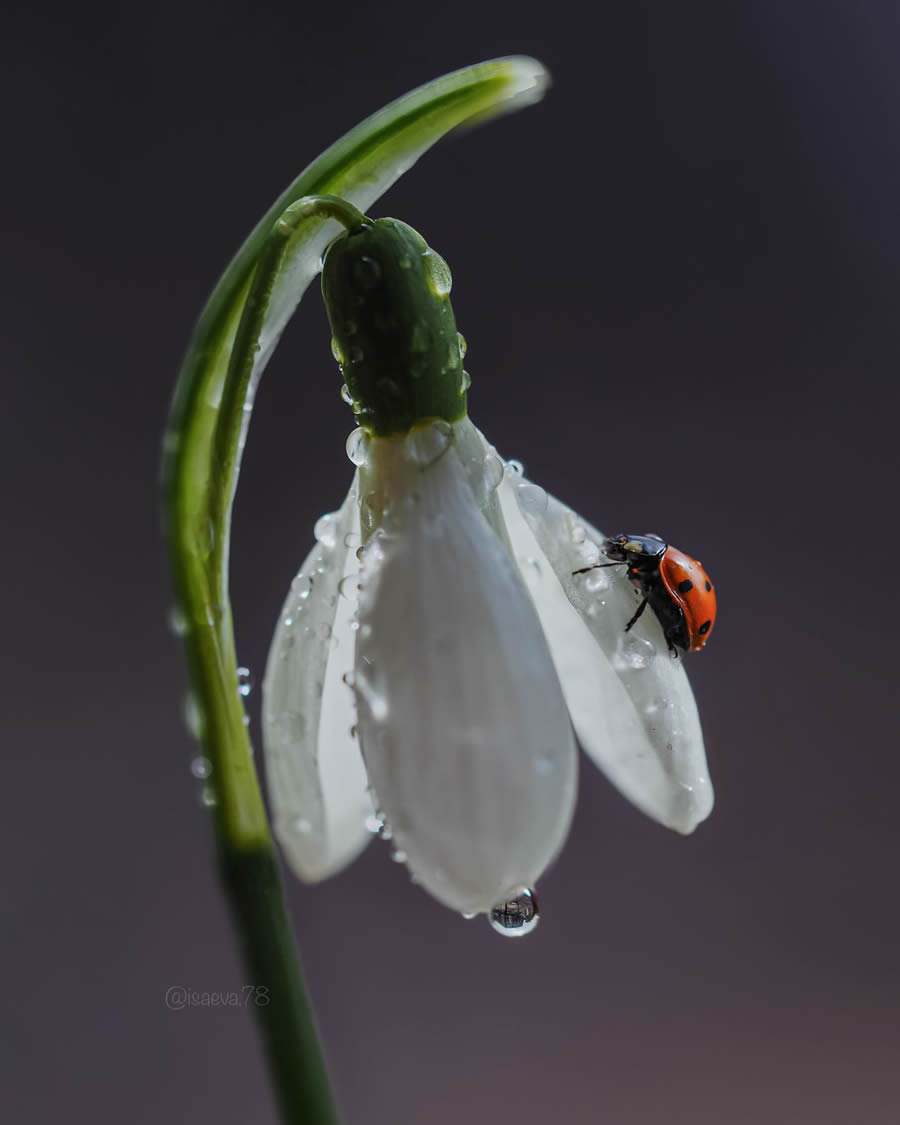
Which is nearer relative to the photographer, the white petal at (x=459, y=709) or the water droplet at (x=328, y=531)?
the white petal at (x=459, y=709)

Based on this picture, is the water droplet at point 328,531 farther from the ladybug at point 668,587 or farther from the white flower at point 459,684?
the ladybug at point 668,587

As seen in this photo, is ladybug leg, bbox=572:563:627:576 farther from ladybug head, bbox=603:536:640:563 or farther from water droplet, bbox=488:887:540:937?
water droplet, bbox=488:887:540:937

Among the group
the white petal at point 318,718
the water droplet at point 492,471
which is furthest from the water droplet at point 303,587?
the water droplet at point 492,471

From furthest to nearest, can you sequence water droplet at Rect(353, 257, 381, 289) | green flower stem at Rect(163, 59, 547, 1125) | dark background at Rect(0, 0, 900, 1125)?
dark background at Rect(0, 0, 900, 1125) → water droplet at Rect(353, 257, 381, 289) → green flower stem at Rect(163, 59, 547, 1125)

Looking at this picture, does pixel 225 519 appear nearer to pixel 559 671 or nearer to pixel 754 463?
pixel 559 671

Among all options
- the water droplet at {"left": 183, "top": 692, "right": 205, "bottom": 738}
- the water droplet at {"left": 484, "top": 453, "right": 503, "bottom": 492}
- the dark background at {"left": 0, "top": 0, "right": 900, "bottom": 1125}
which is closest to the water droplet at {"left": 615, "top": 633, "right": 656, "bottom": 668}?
the water droplet at {"left": 484, "top": 453, "right": 503, "bottom": 492}

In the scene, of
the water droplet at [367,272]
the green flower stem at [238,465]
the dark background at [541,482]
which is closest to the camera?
the green flower stem at [238,465]
